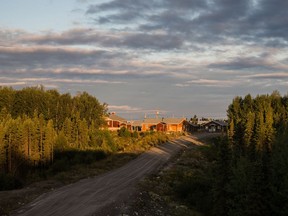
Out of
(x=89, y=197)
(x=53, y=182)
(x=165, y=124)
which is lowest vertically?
(x=53, y=182)

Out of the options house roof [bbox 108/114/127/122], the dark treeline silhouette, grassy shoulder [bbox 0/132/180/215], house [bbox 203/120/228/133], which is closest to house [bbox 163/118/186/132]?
house [bbox 203/120/228/133]

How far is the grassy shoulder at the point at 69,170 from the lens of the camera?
98.4 feet

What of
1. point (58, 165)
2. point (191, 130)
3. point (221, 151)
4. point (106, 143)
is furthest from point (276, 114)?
point (221, 151)

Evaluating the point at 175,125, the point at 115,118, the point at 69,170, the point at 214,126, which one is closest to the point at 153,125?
the point at 175,125

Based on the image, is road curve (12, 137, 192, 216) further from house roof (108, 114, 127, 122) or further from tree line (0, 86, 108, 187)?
house roof (108, 114, 127, 122)

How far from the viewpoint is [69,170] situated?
48.3 metres

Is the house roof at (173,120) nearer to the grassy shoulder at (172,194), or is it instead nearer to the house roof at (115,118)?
the house roof at (115,118)

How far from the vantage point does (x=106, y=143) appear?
73562 mm

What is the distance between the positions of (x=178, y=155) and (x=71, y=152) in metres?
18.2

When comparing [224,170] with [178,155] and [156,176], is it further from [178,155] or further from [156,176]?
[178,155]

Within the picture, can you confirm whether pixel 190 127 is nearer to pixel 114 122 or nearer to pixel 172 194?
pixel 114 122

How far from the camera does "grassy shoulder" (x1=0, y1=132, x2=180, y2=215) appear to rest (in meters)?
30.0

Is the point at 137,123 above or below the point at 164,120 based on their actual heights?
below

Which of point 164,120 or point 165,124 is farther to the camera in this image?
point 164,120
